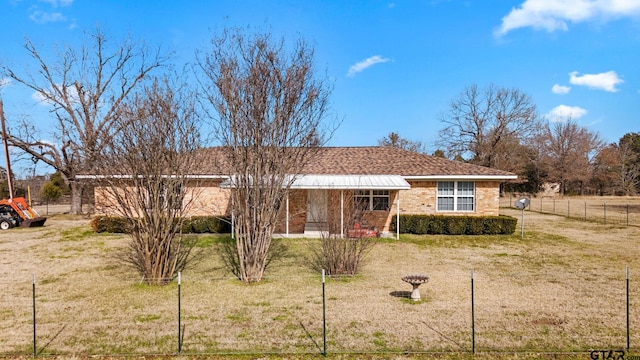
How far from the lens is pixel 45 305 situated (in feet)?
25.7

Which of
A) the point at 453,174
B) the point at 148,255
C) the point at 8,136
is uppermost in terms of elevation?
the point at 8,136

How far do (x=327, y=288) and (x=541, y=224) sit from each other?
17.8m

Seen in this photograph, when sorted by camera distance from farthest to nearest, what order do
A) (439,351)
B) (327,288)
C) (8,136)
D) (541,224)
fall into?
(8,136) → (541,224) → (327,288) → (439,351)

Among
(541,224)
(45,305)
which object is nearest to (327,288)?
(45,305)

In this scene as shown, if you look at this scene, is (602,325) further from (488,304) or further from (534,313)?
(488,304)

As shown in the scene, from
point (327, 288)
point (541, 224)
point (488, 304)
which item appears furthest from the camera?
point (541, 224)

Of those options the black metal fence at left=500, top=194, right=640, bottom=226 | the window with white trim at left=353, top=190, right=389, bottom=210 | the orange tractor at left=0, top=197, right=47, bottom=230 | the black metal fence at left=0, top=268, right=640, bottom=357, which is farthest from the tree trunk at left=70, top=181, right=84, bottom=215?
the black metal fence at left=500, top=194, right=640, bottom=226

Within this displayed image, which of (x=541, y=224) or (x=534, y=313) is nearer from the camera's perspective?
(x=534, y=313)

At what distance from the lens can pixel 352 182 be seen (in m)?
16.8

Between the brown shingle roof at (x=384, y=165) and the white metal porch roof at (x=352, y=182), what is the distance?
2.36 feet

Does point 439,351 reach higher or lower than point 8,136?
lower

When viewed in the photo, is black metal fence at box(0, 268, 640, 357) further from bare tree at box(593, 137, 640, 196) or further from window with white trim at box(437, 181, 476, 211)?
bare tree at box(593, 137, 640, 196)

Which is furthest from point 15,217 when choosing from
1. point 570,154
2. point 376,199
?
point 570,154

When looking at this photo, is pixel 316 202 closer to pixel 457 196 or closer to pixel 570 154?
pixel 457 196
